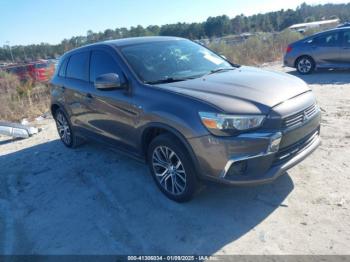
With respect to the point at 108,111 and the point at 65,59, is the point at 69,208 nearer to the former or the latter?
the point at 108,111

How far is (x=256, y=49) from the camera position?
18.1m

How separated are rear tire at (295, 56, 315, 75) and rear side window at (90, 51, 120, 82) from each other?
8722 mm

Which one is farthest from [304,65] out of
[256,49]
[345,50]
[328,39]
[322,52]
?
[256,49]

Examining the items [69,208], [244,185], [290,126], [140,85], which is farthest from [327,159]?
[69,208]

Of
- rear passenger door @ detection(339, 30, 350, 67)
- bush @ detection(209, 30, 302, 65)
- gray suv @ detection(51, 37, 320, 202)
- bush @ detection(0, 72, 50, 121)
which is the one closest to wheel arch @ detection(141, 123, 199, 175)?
gray suv @ detection(51, 37, 320, 202)

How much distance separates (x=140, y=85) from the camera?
409 centimetres

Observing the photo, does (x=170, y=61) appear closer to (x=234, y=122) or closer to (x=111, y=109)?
(x=111, y=109)

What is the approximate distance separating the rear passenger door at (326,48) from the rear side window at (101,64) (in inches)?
341

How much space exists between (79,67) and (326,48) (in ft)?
28.5

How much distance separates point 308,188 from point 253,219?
0.90 m

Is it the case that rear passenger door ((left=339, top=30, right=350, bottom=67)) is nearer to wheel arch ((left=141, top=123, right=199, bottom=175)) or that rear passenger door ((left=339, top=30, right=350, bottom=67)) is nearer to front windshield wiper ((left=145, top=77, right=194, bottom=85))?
front windshield wiper ((left=145, top=77, right=194, bottom=85))

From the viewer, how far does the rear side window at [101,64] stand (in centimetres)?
455

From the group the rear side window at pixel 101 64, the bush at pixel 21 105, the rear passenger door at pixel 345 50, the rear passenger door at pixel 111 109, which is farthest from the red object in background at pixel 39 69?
the rear passenger door at pixel 111 109

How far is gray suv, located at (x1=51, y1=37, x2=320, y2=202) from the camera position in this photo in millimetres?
3328
